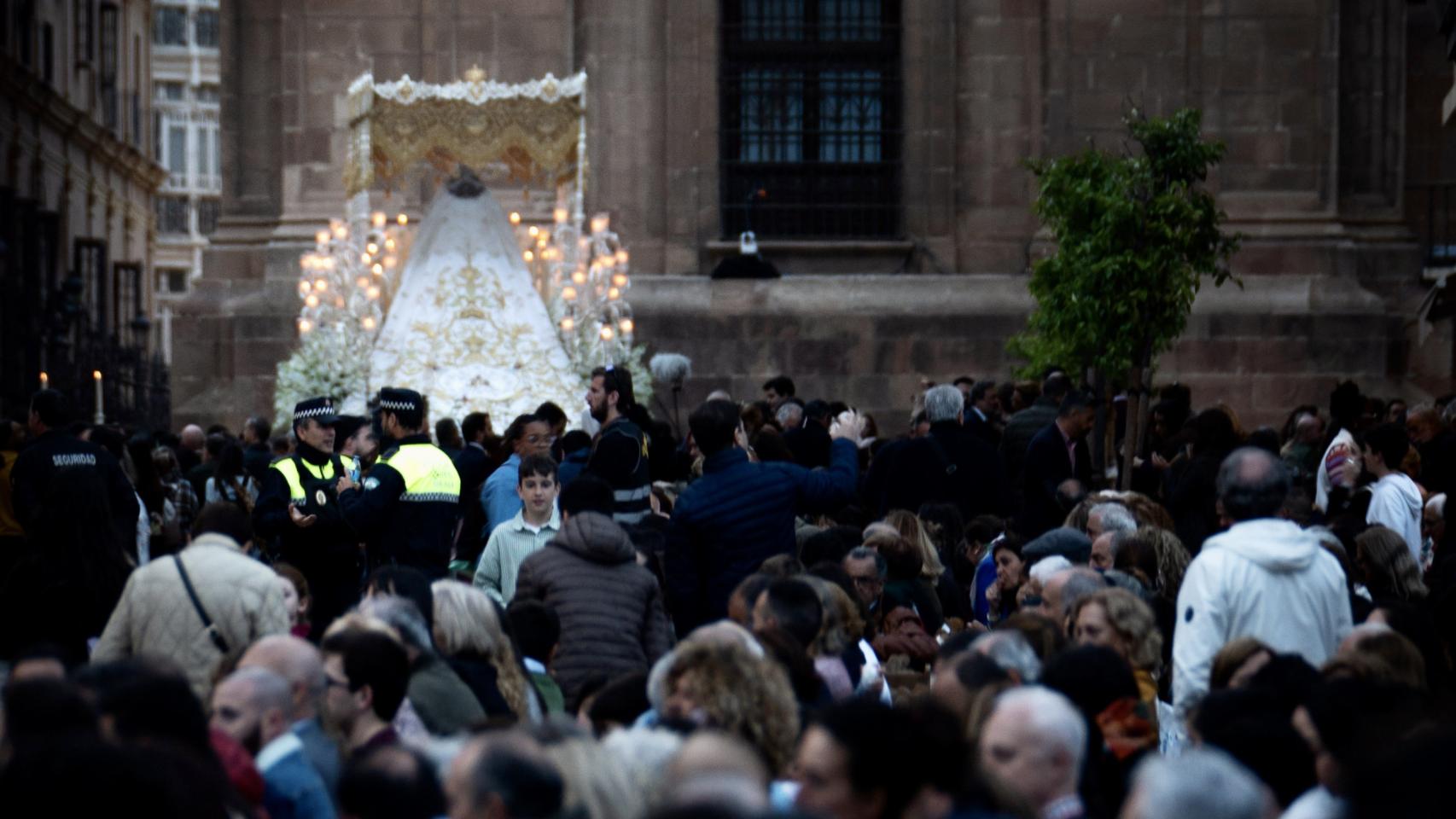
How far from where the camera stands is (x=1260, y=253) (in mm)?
23766

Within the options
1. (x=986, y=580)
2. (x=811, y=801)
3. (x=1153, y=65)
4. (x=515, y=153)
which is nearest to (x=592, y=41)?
(x=515, y=153)

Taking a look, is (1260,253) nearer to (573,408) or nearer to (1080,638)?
(573,408)

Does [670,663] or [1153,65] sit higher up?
[1153,65]

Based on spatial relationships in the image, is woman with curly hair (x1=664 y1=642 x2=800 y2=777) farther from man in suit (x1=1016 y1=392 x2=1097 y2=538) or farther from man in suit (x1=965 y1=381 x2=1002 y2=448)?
man in suit (x1=965 y1=381 x2=1002 y2=448)

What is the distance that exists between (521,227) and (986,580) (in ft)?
36.0

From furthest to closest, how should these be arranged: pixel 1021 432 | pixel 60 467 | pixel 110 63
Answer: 1. pixel 110 63
2. pixel 1021 432
3. pixel 60 467

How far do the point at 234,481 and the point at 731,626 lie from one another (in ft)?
30.3

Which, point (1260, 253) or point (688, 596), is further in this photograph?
point (1260, 253)

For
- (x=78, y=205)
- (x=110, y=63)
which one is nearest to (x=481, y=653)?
(x=78, y=205)

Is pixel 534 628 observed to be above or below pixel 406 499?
below

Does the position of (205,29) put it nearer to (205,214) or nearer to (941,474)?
(205,214)

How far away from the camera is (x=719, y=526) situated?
10.5 metres

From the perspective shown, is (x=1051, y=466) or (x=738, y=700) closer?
(x=738, y=700)

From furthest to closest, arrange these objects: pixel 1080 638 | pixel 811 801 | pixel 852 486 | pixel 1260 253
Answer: pixel 1260 253
pixel 852 486
pixel 1080 638
pixel 811 801
